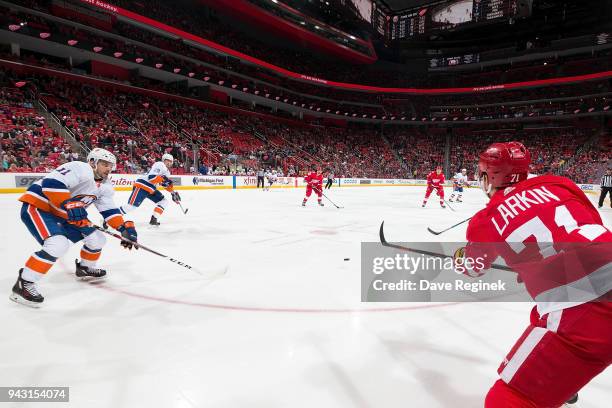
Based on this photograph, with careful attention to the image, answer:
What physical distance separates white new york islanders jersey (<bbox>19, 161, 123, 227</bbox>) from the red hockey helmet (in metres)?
3.30

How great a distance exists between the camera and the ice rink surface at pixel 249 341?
6.32ft

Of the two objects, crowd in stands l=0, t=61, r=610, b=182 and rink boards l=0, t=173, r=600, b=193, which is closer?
rink boards l=0, t=173, r=600, b=193

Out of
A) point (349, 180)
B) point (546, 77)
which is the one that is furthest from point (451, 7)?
point (349, 180)

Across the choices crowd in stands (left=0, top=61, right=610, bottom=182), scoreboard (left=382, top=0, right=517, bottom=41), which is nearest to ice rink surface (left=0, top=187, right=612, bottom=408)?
crowd in stands (left=0, top=61, right=610, bottom=182)

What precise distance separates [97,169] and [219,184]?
16.1m

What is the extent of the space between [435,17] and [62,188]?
3973 cm

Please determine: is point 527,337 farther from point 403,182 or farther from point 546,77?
point 546,77

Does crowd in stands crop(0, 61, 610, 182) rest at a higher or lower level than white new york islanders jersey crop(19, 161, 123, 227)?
higher

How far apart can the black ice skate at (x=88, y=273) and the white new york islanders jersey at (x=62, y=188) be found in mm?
792

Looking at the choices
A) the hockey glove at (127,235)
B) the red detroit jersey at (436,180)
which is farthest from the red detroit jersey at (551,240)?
the red detroit jersey at (436,180)

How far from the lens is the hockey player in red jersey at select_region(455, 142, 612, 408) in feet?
3.76

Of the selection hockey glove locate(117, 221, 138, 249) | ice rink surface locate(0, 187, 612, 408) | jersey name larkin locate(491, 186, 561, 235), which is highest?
jersey name larkin locate(491, 186, 561, 235)

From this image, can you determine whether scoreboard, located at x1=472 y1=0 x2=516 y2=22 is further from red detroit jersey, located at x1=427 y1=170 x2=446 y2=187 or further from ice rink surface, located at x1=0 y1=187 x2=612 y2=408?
ice rink surface, located at x1=0 y1=187 x2=612 y2=408

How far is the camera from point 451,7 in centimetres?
3369
